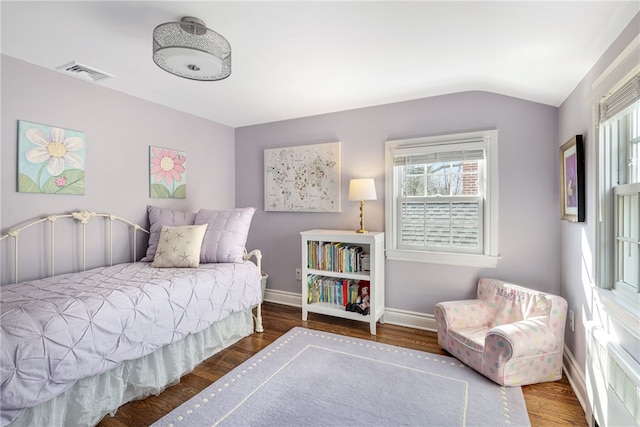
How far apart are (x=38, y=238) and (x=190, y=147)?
5.44 feet

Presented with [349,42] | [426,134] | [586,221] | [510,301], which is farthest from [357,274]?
[349,42]

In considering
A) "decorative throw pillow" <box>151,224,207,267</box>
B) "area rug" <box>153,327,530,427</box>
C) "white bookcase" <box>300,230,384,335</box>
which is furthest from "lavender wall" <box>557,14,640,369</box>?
"decorative throw pillow" <box>151,224,207,267</box>

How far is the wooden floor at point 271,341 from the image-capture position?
5.82ft

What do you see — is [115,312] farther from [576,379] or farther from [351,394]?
[576,379]

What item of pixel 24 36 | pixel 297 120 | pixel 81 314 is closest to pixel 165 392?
pixel 81 314

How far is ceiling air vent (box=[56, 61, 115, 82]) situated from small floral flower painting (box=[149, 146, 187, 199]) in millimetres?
750

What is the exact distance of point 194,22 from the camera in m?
1.72

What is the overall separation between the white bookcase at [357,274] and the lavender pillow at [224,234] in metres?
0.65

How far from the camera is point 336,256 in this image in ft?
10.1

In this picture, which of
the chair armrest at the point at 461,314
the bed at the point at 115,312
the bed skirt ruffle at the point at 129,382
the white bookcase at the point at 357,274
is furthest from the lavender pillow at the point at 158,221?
the chair armrest at the point at 461,314

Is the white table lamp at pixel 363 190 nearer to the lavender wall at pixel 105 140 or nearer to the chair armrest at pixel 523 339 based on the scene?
the chair armrest at pixel 523 339

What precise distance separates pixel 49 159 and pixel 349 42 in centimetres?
240

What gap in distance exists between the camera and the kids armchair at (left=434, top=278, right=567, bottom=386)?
200 cm

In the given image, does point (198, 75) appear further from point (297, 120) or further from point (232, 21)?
point (297, 120)
